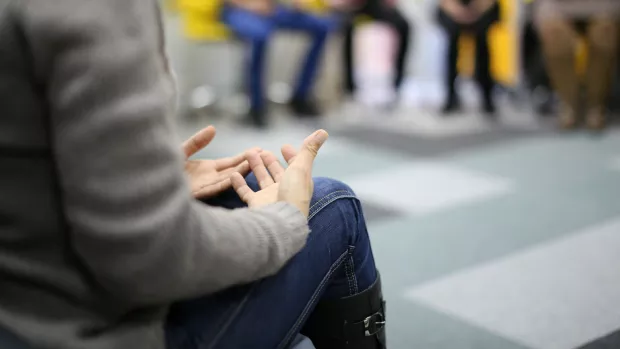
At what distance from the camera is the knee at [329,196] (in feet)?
2.75

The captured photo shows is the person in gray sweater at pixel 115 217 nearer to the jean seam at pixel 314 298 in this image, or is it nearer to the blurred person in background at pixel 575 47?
the jean seam at pixel 314 298

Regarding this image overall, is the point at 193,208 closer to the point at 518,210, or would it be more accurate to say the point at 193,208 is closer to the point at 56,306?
the point at 56,306

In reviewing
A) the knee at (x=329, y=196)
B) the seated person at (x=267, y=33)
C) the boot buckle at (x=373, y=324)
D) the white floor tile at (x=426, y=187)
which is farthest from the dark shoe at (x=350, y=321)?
the seated person at (x=267, y=33)

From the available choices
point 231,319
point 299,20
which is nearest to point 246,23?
point 299,20

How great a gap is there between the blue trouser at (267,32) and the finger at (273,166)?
99.8 inches

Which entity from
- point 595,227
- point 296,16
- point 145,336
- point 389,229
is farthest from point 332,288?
point 296,16

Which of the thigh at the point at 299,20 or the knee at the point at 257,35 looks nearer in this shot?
the knee at the point at 257,35

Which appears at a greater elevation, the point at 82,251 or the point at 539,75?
the point at 82,251

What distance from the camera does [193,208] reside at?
639 millimetres

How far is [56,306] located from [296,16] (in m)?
3.20

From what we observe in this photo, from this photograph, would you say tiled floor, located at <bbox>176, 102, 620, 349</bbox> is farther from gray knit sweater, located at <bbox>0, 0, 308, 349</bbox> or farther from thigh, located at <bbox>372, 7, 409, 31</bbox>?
thigh, located at <bbox>372, 7, 409, 31</bbox>

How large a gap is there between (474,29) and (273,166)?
3.02 m

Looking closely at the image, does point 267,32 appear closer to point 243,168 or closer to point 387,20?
point 387,20

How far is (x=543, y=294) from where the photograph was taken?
56.0 inches
